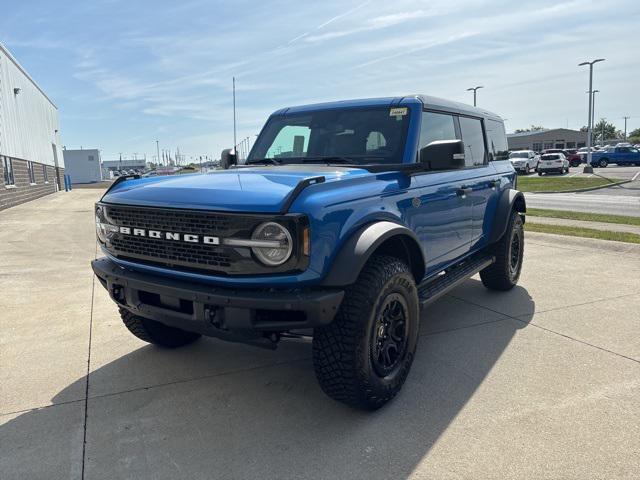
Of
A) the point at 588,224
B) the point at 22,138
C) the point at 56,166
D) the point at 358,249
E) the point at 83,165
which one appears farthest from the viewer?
the point at 83,165

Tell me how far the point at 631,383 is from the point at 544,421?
90 cm

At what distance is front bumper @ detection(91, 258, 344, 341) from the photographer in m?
2.48

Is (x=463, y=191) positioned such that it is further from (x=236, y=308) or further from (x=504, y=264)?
(x=236, y=308)

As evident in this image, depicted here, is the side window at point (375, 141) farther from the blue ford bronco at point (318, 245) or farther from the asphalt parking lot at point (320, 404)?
the asphalt parking lot at point (320, 404)

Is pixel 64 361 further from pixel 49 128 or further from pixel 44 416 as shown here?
pixel 49 128

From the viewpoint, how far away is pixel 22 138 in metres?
23.0

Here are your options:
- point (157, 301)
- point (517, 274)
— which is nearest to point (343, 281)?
point (157, 301)

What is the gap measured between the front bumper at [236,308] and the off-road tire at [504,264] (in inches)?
126

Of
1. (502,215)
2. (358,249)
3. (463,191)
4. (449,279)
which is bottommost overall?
(449,279)

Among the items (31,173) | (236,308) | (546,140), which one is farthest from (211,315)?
(546,140)

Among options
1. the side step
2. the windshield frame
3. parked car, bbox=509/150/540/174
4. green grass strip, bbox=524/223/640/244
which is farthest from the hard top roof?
parked car, bbox=509/150/540/174

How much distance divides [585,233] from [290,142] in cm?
705

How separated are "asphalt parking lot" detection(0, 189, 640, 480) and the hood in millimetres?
1277

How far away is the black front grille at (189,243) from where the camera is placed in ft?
8.45
